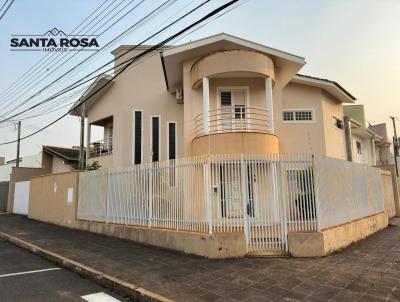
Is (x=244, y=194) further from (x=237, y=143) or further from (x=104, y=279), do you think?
(x=104, y=279)

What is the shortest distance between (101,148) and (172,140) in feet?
18.0

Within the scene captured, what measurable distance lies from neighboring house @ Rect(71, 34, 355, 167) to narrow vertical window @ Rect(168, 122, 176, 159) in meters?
0.05

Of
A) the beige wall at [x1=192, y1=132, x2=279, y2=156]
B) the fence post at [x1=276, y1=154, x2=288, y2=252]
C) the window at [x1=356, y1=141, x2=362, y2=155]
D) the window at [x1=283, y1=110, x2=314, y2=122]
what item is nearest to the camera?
the fence post at [x1=276, y1=154, x2=288, y2=252]

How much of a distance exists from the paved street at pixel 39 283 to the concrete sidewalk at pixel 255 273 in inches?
20.8

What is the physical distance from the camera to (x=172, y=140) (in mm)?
15297

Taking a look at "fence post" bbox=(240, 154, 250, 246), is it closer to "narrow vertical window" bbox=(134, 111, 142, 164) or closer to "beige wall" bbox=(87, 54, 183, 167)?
"beige wall" bbox=(87, 54, 183, 167)

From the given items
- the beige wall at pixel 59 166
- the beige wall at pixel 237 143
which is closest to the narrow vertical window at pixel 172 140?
the beige wall at pixel 237 143

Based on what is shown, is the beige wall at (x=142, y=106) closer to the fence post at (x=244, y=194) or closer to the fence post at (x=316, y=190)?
the fence post at (x=244, y=194)

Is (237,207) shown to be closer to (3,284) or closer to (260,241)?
(260,241)

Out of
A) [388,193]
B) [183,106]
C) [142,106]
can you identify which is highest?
[142,106]

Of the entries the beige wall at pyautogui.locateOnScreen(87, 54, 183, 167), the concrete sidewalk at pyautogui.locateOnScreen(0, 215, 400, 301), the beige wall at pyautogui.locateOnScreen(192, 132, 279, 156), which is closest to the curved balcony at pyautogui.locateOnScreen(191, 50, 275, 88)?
the beige wall at pyautogui.locateOnScreen(192, 132, 279, 156)

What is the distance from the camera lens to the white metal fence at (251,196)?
714 centimetres

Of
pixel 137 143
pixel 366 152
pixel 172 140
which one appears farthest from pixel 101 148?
pixel 366 152

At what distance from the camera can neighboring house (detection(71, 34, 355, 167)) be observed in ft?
33.7
